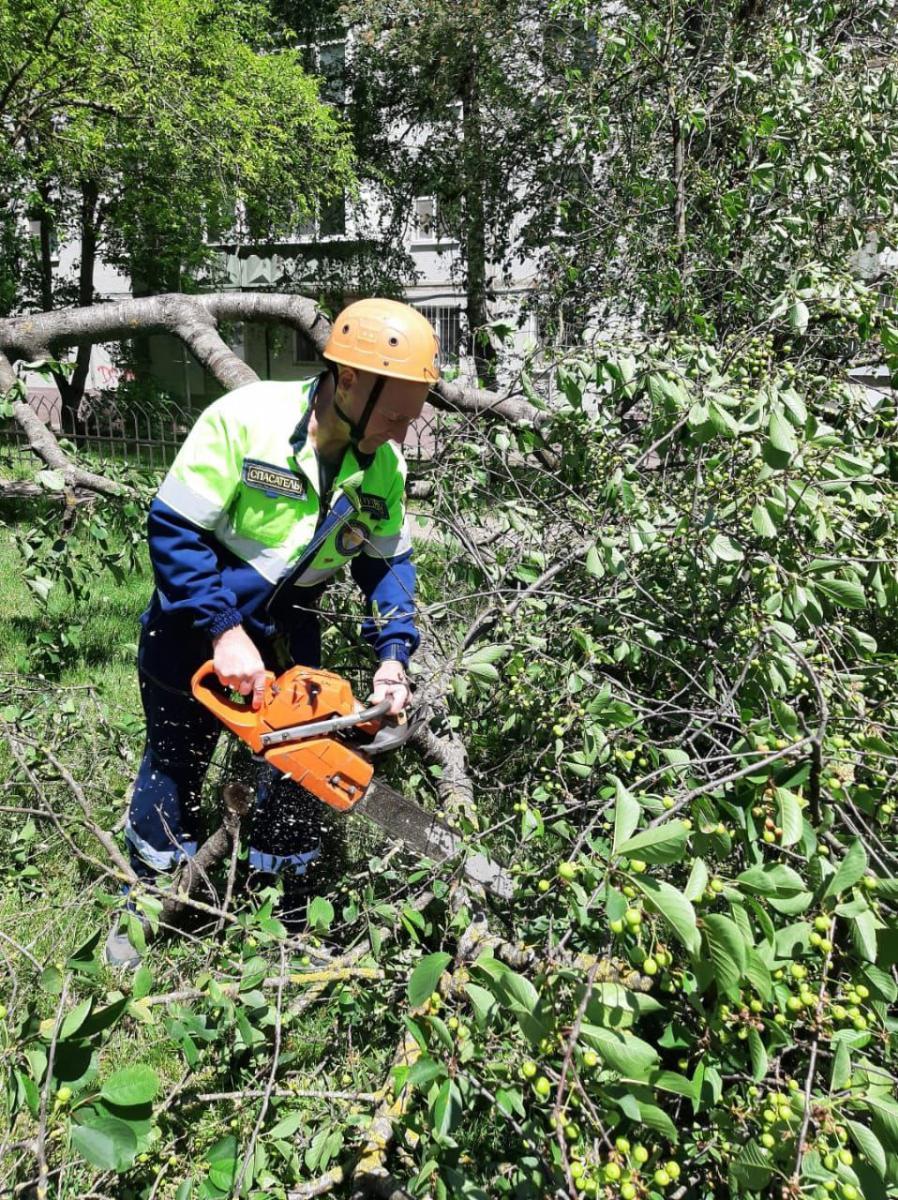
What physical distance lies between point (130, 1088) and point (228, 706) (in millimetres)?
1199

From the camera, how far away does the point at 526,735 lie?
258 cm

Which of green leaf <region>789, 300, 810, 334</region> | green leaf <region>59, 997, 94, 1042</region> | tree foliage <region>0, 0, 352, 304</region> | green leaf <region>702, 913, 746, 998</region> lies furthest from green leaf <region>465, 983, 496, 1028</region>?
tree foliage <region>0, 0, 352, 304</region>

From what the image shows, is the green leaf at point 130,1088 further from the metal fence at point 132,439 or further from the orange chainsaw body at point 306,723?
the metal fence at point 132,439

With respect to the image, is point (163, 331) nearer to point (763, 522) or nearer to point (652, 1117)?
point (763, 522)

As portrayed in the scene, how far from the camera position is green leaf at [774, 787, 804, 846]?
126 centimetres

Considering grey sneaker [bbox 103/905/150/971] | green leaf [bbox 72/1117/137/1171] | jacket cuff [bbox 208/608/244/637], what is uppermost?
jacket cuff [bbox 208/608/244/637]

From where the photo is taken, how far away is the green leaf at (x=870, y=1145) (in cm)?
109

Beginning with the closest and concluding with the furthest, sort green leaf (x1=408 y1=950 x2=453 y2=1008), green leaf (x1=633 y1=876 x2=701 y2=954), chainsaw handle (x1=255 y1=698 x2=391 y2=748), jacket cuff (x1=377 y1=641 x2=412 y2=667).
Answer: green leaf (x1=633 y1=876 x2=701 y2=954) → green leaf (x1=408 y1=950 x2=453 y2=1008) → chainsaw handle (x1=255 y1=698 x2=391 y2=748) → jacket cuff (x1=377 y1=641 x2=412 y2=667)

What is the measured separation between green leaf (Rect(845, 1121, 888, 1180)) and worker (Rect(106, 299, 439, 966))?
150 cm

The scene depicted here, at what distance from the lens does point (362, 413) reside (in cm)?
238

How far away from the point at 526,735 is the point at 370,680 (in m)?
0.89

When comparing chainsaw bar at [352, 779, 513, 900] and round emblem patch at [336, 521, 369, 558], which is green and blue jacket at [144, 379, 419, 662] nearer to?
round emblem patch at [336, 521, 369, 558]

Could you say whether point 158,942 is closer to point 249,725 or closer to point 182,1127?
point 182,1127

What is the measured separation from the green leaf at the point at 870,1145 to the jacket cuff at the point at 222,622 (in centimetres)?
182
